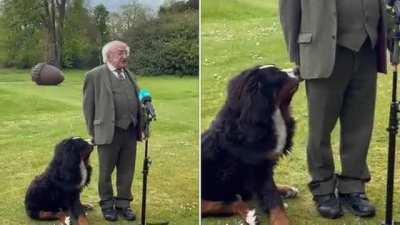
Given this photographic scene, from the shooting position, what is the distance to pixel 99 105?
3.22 meters

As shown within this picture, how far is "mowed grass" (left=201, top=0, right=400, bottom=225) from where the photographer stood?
10.2ft

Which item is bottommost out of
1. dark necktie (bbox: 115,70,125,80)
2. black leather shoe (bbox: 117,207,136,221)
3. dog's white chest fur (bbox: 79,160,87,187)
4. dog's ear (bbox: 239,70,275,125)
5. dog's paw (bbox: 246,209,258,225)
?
black leather shoe (bbox: 117,207,136,221)

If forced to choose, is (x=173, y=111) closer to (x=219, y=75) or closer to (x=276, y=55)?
(x=219, y=75)

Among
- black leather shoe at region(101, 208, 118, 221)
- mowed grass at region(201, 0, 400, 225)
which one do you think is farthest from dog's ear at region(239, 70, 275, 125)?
black leather shoe at region(101, 208, 118, 221)

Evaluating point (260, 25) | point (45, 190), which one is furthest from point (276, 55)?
point (45, 190)

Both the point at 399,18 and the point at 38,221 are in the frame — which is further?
the point at 38,221

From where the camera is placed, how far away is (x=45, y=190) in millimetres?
3219

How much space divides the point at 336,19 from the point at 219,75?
0.67 metres

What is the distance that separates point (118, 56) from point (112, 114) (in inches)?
12.9

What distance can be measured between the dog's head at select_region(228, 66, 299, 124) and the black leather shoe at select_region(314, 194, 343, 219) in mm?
633

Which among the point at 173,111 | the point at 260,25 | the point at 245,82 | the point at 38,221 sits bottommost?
the point at 38,221

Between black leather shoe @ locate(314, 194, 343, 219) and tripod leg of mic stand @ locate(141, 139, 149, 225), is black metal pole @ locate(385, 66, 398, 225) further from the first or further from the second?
tripod leg of mic stand @ locate(141, 139, 149, 225)

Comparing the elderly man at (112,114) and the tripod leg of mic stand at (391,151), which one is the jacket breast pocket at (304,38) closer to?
the tripod leg of mic stand at (391,151)

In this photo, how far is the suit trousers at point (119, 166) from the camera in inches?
129
